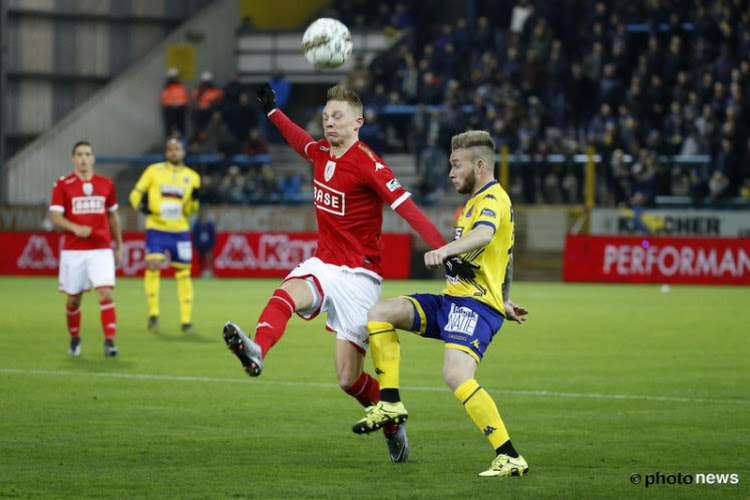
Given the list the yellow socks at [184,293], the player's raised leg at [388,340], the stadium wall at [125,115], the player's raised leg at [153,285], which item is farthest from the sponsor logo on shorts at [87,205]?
the stadium wall at [125,115]

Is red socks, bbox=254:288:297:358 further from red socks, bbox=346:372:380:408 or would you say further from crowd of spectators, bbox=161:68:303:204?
crowd of spectators, bbox=161:68:303:204

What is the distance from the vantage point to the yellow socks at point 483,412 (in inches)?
301

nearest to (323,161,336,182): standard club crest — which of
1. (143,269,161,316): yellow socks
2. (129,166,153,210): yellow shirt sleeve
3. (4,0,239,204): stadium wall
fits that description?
(143,269,161,316): yellow socks

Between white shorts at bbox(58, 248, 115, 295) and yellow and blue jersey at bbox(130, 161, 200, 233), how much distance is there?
373 centimetres

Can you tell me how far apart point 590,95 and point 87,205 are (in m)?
19.8

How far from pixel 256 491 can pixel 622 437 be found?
3138 millimetres

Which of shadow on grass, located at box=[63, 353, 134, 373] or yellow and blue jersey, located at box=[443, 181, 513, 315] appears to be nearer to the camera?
yellow and blue jersey, located at box=[443, 181, 513, 315]

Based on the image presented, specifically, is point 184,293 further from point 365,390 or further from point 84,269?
point 365,390

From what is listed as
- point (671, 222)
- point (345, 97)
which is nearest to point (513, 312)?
point (345, 97)

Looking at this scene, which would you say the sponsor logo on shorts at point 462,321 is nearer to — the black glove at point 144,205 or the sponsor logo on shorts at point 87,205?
the sponsor logo on shorts at point 87,205

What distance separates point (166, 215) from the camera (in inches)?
720

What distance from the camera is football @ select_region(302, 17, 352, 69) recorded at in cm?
1015

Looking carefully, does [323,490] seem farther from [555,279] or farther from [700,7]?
[700,7]

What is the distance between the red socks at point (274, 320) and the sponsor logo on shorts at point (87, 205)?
6.85 metres
